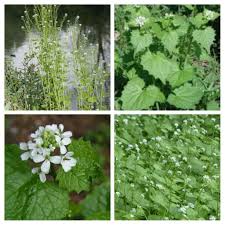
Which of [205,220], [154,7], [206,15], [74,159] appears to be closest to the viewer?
[74,159]

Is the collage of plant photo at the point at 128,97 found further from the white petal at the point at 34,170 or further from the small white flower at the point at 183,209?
the white petal at the point at 34,170

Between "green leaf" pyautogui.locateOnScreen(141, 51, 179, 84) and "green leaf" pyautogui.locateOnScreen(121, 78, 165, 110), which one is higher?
"green leaf" pyautogui.locateOnScreen(141, 51, 179, 84)

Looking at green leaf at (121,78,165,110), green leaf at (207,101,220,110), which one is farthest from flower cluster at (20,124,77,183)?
green leaf at (207,101,220,110)

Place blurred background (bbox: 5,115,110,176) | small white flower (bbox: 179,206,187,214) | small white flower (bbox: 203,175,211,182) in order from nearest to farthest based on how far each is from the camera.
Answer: small white flower (bbox: 179,206,187,214)
small white flower (bbox: 203,175,211,182)
blurred background (bbox: 5,115,110,176)

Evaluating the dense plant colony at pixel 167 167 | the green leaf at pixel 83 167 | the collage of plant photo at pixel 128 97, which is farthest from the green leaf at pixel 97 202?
the green leaf at pixel 83 167

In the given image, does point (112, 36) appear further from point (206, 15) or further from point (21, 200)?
point (21, 200)

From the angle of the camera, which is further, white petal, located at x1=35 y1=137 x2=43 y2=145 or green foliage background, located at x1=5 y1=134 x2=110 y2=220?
green foliage background, located at x1=5 y1=134 x2=110 y2=220

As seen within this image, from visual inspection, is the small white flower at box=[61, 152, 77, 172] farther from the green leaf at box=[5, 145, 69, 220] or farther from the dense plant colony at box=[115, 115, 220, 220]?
the dense plant colony at box=[115, 115, 220, 220]
